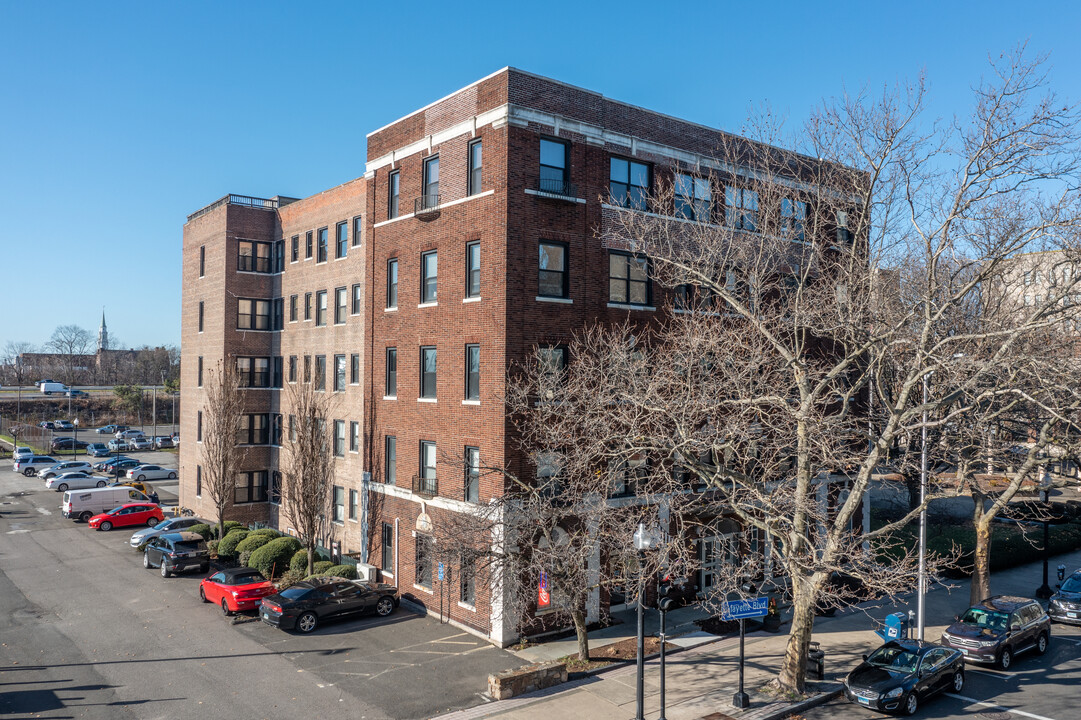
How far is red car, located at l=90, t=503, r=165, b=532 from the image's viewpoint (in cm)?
4188

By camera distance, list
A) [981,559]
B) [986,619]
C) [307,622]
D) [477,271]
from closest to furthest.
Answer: [986,619], [307,622], [477,271], [981,559]

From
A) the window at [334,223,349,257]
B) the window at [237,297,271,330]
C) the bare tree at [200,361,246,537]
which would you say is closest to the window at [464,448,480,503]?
the window at [334,223,349,257]

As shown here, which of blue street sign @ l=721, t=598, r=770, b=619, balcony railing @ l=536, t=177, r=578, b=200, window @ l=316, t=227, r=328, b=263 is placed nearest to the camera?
blue street sign @ l=721, t=598, r=770, b=619

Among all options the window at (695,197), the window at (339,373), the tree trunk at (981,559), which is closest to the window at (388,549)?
the window at (339,373)

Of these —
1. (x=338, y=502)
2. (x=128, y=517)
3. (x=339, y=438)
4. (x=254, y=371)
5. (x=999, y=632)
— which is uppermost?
(x=254, y=371)

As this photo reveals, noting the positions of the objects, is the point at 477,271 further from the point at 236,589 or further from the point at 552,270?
the point at 236,589

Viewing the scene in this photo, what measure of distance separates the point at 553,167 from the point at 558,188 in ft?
2.40

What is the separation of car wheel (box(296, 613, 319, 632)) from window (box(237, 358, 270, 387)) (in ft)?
65.5

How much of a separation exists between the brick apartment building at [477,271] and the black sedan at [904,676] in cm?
877

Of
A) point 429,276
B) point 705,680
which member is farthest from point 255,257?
point 705,680

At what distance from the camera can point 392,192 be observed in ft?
95.6

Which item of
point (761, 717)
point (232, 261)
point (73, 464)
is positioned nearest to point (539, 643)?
point (761, 717)

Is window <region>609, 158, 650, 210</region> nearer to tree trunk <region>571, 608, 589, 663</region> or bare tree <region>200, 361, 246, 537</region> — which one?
tree trunk <region>571, 608, 589, 663</region>

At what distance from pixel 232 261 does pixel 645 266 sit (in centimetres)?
2571
